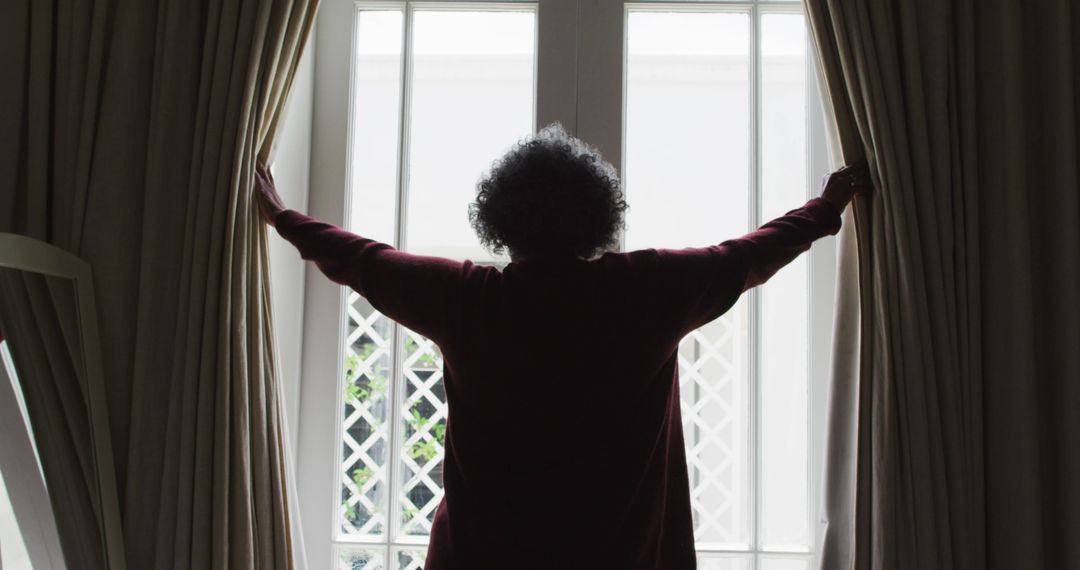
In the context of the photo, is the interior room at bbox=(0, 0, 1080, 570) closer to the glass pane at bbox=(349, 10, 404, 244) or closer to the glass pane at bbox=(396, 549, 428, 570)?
the glass pane at bbox=(396, 549, 428, 570)

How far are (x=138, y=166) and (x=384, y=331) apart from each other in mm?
569

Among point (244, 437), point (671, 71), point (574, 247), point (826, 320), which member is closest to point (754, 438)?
point (826, 320)

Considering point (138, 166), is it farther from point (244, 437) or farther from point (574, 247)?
point (574, 247)

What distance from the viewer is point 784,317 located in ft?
5.15

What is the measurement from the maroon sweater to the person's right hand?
0.24 metres

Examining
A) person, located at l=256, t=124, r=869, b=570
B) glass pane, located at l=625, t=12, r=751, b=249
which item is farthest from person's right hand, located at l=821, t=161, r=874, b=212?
glass pane, located at l=625, t=12, r=751, b=249

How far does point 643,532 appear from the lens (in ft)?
3.70

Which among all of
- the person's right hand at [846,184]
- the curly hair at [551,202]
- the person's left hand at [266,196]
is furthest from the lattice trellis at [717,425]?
the person's left hand at [266,196]

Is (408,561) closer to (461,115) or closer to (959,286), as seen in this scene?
(461,115)

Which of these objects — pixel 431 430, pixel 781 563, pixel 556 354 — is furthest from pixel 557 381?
pixel 781 563

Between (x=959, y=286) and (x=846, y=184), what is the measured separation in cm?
27

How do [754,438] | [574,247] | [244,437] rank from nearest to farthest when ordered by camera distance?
[574,247], [244,437], [754,438]

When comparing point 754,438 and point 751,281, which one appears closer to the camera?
point 751,281

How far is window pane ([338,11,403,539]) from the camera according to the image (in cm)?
157
